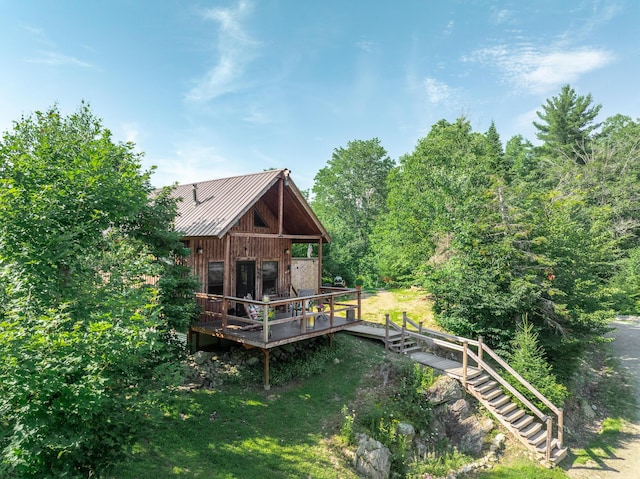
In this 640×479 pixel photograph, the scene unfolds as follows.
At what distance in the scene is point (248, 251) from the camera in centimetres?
1348

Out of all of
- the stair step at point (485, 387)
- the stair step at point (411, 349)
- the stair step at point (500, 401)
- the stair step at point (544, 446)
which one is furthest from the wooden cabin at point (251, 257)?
the stair step at point (544, 446)

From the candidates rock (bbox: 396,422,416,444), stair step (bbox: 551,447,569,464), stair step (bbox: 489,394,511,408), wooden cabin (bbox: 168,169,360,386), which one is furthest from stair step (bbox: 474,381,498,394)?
wooden cabin (bbox: 168,169,360,386)

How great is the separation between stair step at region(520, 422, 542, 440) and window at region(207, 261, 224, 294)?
10.9 m

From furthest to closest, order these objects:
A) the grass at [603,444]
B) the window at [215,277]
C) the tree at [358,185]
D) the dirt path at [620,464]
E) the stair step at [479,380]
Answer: the tree at [358,185] → the window at [215,277] → the stair step at [479,380] → the grass at [603,444] → the dirt path at [620,464]

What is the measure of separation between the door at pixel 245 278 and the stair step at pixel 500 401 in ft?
30.0

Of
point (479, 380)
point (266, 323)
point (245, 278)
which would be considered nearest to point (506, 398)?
point (479, 380)

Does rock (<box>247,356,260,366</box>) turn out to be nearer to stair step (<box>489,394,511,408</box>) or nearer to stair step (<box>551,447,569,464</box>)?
stair step (<box>489,394,511,408</box>)

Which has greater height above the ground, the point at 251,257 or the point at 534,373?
the point at 251,257

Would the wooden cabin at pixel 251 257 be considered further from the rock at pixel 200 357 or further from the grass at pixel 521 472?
the grass at pixel 521 472

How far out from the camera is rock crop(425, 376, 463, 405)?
37.0 ft

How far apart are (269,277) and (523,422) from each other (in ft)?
33.0

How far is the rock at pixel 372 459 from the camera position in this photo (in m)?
8.09

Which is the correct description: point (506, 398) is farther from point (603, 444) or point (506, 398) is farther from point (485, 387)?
point (603, 444)

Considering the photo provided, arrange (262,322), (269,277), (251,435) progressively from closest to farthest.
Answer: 1. (251,435)
2. (262,322)
3. (269,277)
